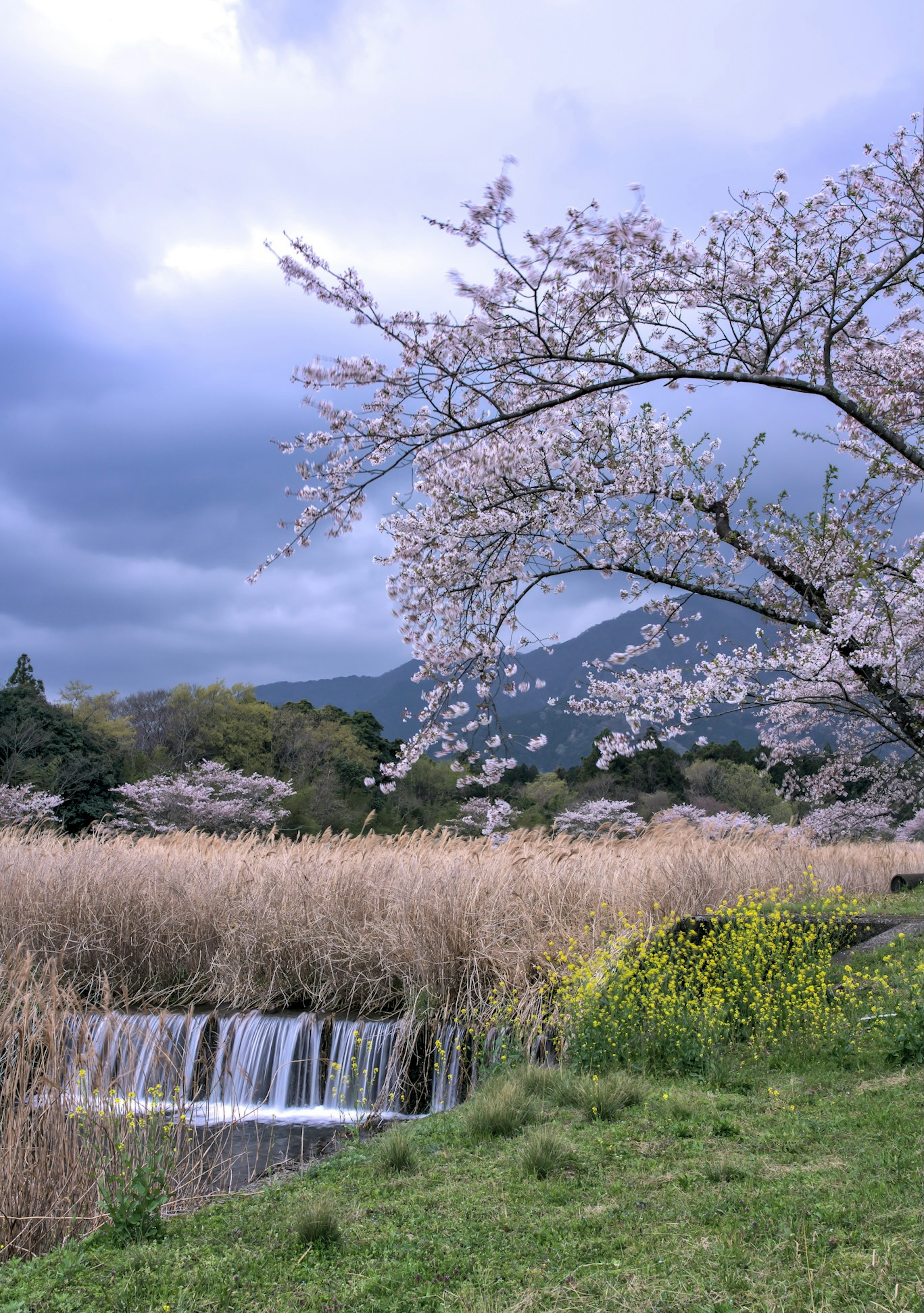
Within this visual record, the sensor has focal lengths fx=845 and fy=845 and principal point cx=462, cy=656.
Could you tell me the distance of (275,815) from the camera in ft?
99.9

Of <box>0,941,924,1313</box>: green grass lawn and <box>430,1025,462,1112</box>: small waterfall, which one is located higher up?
<box>0,941,924,1313</box>: green grass lawn

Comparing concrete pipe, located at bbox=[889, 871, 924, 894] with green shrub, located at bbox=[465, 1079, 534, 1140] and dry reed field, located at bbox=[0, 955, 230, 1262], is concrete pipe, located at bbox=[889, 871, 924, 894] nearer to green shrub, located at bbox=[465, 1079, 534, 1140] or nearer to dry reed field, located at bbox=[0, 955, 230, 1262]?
green shrub, located at bbox=[465, 1079, 534, 1140]

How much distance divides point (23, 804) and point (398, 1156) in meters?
23.9

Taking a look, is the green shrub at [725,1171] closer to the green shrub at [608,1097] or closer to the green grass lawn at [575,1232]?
the green grass lawn at [575,1232]

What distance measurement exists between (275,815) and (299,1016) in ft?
77.3

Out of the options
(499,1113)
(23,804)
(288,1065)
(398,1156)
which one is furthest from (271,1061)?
(23,804)

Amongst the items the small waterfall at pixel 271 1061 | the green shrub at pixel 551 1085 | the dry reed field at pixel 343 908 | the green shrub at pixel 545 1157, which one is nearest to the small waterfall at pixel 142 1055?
the small waterfall at pixel 271 1061

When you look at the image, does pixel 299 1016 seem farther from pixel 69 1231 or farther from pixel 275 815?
pixel 275 815

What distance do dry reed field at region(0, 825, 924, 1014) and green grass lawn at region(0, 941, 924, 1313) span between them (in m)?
2.62

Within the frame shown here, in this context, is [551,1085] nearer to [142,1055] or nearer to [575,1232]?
[575,1232]

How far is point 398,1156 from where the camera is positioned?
4.27 meters

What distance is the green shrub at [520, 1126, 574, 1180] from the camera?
396 centimetres

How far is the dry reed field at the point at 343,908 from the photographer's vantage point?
24.1ft

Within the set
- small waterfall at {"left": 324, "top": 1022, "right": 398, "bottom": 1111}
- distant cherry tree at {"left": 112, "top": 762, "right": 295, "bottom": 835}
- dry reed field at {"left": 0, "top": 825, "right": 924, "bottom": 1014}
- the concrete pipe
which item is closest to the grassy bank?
small waterfall at {"left": 324, "top": 1022, "right": 398, "bottom": 1111}
